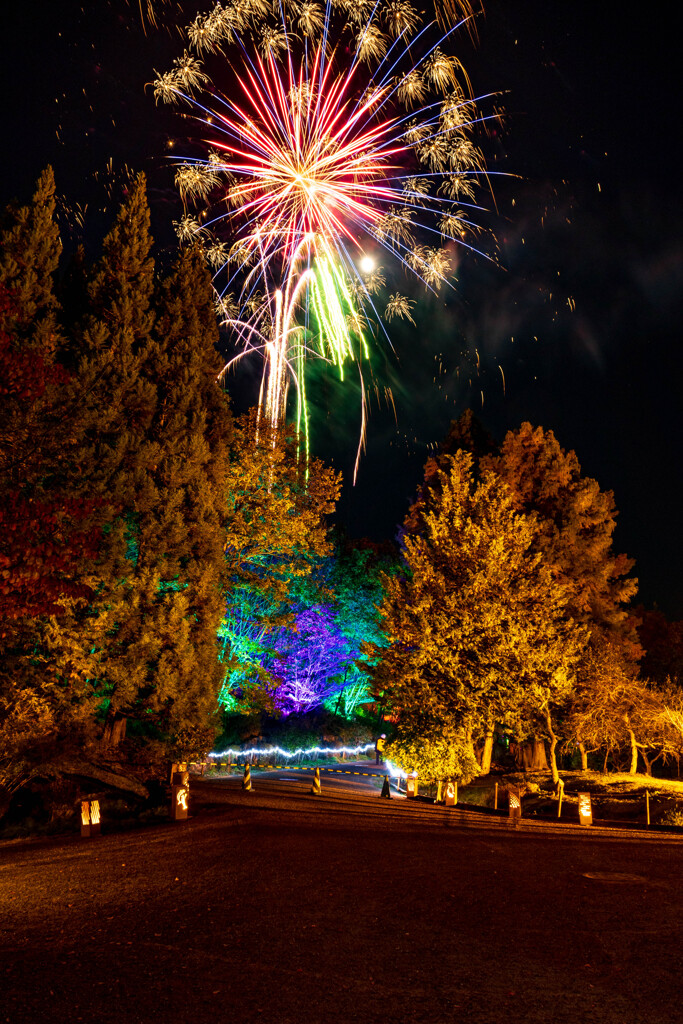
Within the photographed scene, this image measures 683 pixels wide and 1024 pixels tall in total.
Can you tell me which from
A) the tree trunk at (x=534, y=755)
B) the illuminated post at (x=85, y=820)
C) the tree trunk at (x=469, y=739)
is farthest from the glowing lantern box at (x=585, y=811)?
the tree trunk at (x=534, y=755)

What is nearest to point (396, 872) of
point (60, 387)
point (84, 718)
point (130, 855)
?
point (130, 855)

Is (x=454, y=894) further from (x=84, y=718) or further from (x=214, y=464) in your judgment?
(x=214, y=464)

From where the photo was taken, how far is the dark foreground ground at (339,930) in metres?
5.15

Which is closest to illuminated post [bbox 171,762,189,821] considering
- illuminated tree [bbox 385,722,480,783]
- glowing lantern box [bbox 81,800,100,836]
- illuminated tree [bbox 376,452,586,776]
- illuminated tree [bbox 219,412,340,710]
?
glowing lantern box [bbox 81,800,100,836]

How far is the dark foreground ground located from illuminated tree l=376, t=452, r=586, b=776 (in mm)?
7678

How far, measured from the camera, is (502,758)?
3647 cm

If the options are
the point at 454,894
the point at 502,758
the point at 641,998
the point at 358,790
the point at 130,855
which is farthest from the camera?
the point at 502,758

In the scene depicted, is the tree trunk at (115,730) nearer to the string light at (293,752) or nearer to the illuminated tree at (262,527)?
the illuminated tree at (262,527)

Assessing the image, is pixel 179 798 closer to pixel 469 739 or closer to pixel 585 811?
pixel 585 811

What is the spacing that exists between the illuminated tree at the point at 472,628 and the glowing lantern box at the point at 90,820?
954 cm

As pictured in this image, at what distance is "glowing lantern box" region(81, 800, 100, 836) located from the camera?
549 inches

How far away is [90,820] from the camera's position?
14.1 metres

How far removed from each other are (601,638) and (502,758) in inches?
391

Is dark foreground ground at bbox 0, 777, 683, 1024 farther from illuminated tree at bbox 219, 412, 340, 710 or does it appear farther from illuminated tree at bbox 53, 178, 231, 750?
illuminated tree at bbox 219, 412, 340, 710
